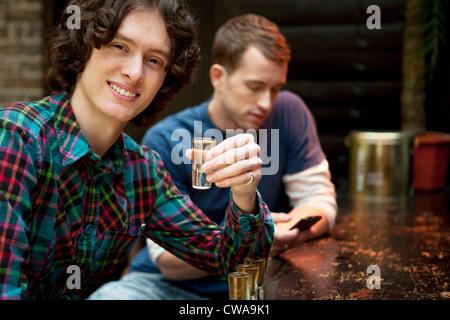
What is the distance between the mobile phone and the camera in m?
1.53

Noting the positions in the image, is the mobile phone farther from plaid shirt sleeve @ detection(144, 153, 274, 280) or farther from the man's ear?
the man's ear

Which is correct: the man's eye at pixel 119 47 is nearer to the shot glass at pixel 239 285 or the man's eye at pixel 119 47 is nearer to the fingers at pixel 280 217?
the shot glass at pixel 239 285

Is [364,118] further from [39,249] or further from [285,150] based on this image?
[39,249]

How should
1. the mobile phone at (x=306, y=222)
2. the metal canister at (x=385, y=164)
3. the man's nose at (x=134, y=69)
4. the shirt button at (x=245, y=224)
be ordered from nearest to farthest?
the man's nose at (x=134, y=69) → the shirt button at (x=245, y=224) → the mobile phone at (x=306, y=222) → the metal canister at (x=385, y=164)

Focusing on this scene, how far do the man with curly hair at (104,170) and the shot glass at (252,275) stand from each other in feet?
0.56

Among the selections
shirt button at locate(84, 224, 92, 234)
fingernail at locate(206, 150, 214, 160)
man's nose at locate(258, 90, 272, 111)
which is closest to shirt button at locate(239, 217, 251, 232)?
fingernail at locate(206, 150, 214, 160)

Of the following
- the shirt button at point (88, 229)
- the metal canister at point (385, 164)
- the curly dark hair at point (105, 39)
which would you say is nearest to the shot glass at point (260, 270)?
the shirt button at point (88, 229)

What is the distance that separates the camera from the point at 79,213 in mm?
1159

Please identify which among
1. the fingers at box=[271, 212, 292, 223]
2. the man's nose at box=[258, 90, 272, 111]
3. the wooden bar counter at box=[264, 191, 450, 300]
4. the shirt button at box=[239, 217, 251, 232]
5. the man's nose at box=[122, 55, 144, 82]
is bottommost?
the wooden bar counter at box=[264, 191, 450, 300]

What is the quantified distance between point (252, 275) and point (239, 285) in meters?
0.07

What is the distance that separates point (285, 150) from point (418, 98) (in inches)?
43.4

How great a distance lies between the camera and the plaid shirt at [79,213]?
3.13 ft

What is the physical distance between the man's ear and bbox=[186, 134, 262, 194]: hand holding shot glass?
0.87m

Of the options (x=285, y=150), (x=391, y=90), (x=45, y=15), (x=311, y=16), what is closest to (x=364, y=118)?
(x=391, y=90)
